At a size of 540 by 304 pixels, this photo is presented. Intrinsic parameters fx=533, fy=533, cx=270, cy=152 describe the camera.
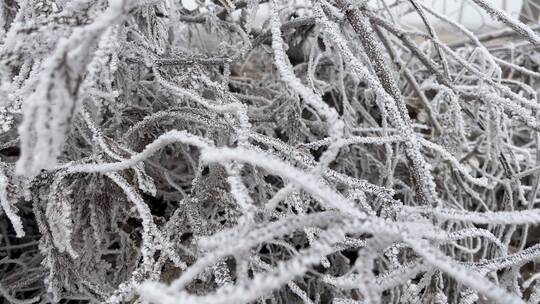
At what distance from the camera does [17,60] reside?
0.49 m

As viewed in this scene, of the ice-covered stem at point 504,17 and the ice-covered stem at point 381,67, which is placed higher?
the ice-covered stem at point 504,17

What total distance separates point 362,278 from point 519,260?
285mm

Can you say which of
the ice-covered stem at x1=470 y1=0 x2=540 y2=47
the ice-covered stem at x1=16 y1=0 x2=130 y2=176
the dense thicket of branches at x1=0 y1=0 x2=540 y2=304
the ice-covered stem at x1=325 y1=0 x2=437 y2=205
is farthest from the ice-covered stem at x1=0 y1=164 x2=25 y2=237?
the ice-covered stem at x1=470 y1=0 x2=540 y2=47

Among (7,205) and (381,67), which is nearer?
(7,205)

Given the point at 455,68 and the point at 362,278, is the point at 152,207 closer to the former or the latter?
the point at 362,278

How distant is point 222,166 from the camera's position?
64 centimetres

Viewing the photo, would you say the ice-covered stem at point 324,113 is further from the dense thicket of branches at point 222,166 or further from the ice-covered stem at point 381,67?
the ice-covered stem at point 381,67

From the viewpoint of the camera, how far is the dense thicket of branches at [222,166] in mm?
396

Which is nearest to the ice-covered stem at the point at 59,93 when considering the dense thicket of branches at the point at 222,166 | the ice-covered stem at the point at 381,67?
the dense thicket of branches at the point at 222,166

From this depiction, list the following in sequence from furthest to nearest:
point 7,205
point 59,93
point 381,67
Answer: point 381,67, point 7,205, point 59,93

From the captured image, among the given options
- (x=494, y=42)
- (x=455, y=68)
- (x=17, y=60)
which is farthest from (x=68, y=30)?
(x=494, y=42)

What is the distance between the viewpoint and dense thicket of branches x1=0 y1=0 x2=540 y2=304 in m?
0.40

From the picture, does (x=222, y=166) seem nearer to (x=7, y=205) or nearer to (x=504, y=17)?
(x=7, y=205)

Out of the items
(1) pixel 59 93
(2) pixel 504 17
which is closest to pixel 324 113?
(1) pixel 59 93
